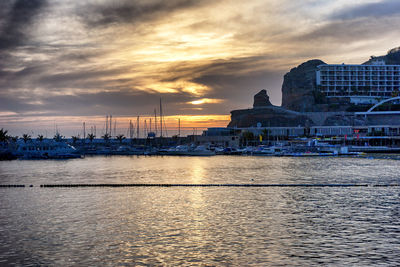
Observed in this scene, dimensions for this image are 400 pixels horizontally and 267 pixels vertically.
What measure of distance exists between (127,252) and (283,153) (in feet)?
398

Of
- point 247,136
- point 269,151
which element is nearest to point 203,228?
point 269,151

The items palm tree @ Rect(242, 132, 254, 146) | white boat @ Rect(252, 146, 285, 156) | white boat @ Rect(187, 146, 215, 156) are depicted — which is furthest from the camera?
palm tree @ Rect(242, 132, 254, 146)

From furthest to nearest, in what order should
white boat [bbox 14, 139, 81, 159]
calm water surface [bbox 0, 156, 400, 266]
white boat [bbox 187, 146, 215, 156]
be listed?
white boat [bbox 187, 146, 215, 156] < white boat [bbox 14, 139, 81, 159] < calm water surface [bbox 0, 156, 400, 266]

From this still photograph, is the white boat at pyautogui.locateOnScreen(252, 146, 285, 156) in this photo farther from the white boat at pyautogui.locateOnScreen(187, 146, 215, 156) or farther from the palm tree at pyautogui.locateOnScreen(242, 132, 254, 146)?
the palm tree at pyautogui.locateOnScreen(242, 132, 254, 146)

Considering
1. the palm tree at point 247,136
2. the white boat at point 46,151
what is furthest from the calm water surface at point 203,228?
the palm tree at point 247,136

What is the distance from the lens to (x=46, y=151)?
13350 cm

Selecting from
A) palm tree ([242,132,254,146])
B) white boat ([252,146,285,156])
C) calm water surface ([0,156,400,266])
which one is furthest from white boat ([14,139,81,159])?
calm water surface ([0,156,400,266])

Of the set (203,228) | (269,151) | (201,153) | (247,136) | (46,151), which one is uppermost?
(247,136)

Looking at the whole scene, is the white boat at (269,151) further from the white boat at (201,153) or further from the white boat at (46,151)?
the white boat at (46,151)

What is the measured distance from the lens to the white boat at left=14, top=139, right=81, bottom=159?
433ft

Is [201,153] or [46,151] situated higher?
[46,151]

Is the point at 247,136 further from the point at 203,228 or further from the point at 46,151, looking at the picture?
the point at 203,228

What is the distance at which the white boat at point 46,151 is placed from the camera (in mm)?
131875

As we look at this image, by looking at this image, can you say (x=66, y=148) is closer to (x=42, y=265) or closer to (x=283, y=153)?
(x=283, y=153)
